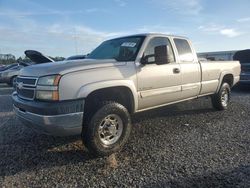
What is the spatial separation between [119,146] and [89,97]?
97cm

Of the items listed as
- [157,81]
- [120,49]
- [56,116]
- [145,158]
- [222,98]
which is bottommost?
[145,158]

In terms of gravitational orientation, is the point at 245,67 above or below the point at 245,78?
above

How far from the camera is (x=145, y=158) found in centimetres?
410

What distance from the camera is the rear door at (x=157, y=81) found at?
4.75 metres

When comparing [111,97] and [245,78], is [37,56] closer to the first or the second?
[111,97]

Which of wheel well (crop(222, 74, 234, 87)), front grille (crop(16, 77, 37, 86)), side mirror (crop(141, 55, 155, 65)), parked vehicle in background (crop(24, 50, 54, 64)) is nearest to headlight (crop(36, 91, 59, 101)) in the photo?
front grille (crop(16, 77, 37, 86))

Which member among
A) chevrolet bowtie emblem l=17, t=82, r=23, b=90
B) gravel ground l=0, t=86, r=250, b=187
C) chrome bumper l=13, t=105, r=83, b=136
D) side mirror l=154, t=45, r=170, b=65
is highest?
side mirror l=154, t=45, r=170, b=65

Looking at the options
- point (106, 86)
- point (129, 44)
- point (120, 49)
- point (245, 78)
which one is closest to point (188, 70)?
point (129, 44)

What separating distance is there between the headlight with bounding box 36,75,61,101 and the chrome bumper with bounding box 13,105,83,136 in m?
0.26

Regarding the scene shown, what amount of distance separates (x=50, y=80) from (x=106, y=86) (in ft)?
2.77

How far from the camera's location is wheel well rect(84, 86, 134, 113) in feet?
13.5

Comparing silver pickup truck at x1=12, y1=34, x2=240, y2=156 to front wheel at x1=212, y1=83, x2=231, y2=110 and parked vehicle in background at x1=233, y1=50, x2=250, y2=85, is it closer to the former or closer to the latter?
front wheel at x1=212, y1=83, x2=231, y2=110

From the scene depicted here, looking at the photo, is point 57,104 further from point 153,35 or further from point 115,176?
point 153,35

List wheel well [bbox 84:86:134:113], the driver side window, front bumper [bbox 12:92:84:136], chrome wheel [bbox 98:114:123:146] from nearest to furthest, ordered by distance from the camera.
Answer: front bumper [bbox 12:92:84:136] → wheel well [bbox 84:86:134:113] → chrome wheel [bbox 98:114:123:146] → the driver side window
